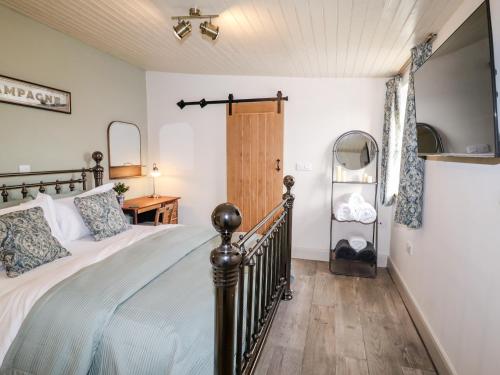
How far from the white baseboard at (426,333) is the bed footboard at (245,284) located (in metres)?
1.02

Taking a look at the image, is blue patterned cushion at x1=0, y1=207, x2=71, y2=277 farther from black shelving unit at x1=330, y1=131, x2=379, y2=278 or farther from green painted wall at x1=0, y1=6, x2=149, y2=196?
black shelving unit at x1=330, y1=131, x2=379, y2=278

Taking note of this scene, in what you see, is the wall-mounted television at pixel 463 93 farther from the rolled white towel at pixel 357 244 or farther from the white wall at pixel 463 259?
the rolled white towel at pixel 357 244

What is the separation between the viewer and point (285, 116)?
3.88 meters

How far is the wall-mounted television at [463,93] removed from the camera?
1.25m

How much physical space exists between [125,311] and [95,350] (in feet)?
0.59

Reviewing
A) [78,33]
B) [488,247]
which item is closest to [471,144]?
[488,247]

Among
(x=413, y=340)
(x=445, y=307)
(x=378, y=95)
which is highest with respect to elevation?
(x=378, y=95)

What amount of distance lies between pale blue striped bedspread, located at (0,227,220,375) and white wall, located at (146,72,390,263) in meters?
2.56

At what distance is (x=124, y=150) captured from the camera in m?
3.82

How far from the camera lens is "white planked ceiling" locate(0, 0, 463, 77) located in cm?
202

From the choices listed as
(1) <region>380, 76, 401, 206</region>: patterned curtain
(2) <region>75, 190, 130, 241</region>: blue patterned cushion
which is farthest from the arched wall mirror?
(1) <region>380, 76, 401, 206</region>: patterned curtain

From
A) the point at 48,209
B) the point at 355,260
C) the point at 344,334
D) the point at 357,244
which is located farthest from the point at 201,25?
the point at 355,260

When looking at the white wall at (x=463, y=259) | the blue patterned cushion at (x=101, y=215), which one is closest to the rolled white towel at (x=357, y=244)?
the white wall at (x=463, y=259)

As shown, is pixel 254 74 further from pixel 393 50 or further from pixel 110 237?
pixel 110 237
